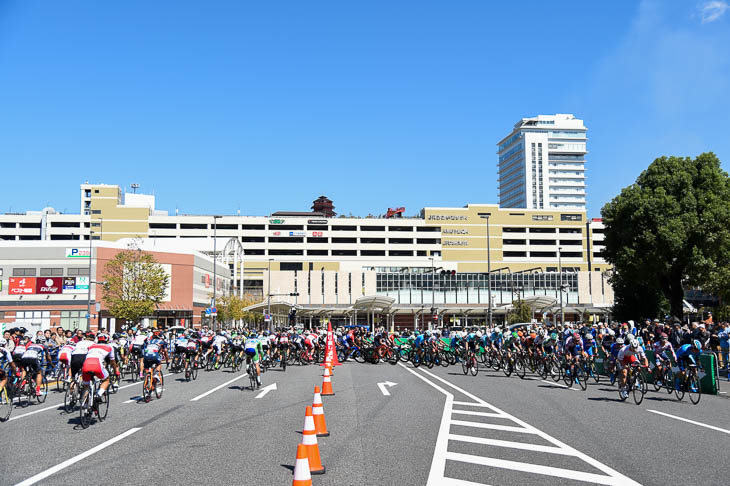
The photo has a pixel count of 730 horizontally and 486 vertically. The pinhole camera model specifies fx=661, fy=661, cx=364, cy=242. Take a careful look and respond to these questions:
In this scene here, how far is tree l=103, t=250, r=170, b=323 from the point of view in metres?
54.3

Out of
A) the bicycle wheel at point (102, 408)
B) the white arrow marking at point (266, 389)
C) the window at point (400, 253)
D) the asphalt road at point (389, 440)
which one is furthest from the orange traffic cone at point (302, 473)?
the window at point (400, 253)

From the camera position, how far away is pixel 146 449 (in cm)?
982

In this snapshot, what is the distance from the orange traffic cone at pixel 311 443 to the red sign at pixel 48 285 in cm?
6158

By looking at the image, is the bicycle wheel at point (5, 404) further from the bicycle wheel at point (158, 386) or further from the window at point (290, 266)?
the window at point (290, 266)

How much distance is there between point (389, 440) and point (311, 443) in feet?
9.99

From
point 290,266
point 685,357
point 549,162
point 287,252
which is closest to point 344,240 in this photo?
point 287,252

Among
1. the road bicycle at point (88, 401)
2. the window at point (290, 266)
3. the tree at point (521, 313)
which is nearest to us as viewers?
the road bicycle at point (88, 401)

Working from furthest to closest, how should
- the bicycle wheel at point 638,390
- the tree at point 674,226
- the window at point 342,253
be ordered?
the window at point 342,253 < the tree at point 674,226 < the bicycle wheel at point 638,390

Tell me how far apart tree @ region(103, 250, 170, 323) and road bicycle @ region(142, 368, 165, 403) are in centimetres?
3904

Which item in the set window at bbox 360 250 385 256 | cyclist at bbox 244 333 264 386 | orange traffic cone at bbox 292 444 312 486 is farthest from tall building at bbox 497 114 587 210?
orange traffic cone at bbox 292 444 312 486

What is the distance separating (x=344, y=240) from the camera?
11675 centimetres

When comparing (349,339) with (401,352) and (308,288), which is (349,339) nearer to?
(401,352)

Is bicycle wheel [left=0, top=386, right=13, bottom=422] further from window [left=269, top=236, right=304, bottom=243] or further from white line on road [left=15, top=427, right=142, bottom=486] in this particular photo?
window [left=269, top=236, right=304, bottom=243]

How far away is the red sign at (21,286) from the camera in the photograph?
6209 centimetres
